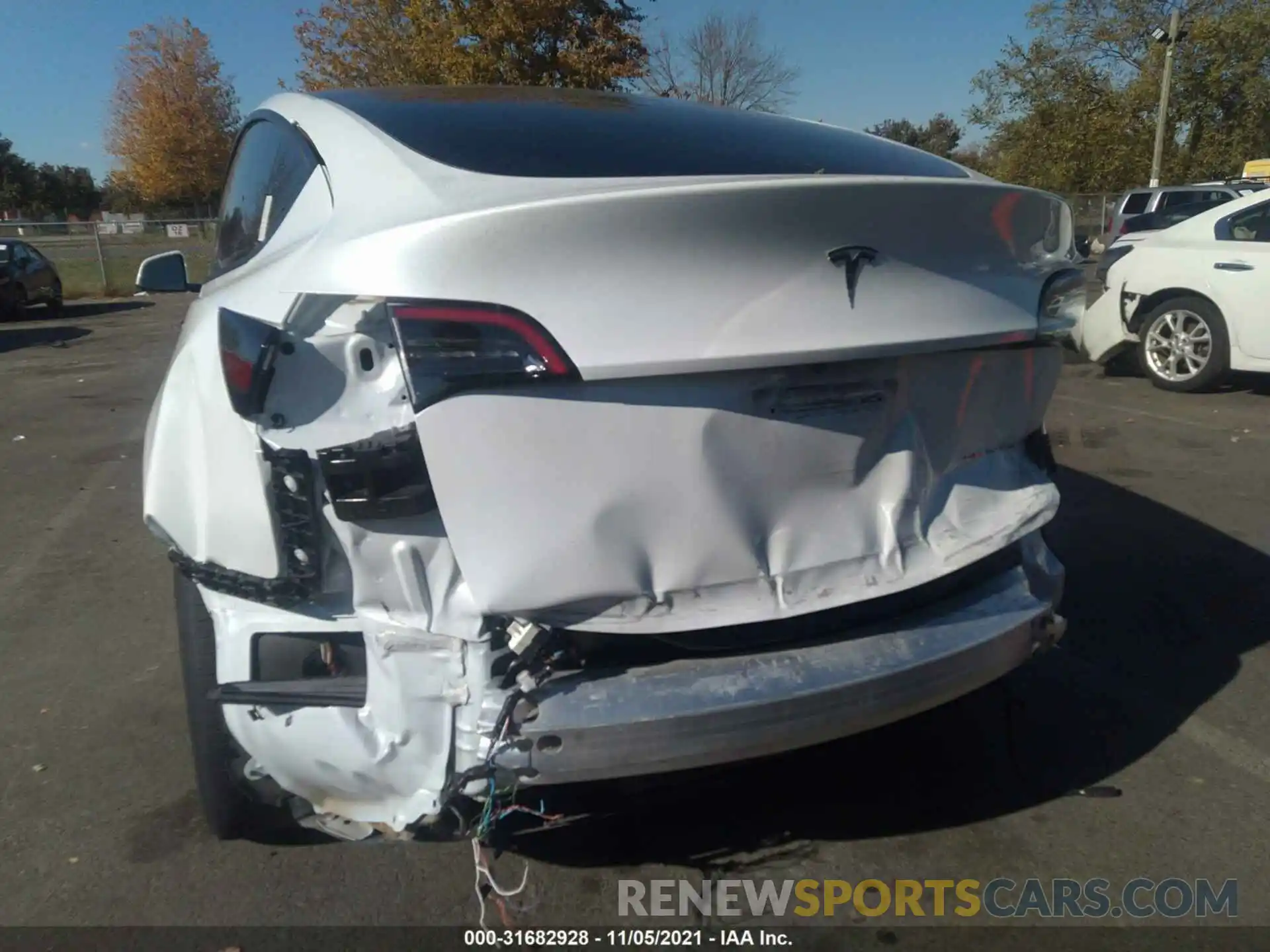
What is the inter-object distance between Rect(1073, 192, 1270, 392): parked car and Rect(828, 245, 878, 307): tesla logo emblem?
6391mm

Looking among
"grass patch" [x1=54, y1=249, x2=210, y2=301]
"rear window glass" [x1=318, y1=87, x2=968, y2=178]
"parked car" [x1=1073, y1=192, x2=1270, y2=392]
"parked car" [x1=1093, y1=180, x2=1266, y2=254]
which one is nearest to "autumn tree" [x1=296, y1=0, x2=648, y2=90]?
"grass patch" [x1=54, y1=249, x2=210, y2=301]

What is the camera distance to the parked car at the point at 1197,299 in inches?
286

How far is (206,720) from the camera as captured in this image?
228 cm

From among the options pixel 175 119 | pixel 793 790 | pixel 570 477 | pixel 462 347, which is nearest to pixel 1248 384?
pixel 793 790

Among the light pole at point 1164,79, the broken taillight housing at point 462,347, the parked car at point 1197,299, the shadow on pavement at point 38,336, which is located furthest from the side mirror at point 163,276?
the light pole at point 1164,79

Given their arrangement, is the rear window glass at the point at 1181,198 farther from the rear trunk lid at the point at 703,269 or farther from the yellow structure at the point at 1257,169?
the rear trunk lid at the point at 703,269

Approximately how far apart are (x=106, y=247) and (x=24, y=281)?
835 centimetres

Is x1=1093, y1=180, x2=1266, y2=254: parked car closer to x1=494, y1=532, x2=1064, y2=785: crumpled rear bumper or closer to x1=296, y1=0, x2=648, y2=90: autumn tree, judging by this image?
x1=296, y1=0, x2=648, y2=90: autumn tree

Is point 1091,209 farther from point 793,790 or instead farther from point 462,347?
point 462,347

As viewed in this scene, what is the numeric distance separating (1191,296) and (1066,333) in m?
6.10

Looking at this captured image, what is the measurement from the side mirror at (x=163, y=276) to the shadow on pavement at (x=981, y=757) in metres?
2.52

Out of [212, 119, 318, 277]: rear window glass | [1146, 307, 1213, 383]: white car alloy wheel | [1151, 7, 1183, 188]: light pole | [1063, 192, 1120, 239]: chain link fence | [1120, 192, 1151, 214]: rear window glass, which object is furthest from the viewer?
[1063, 192, 1120, 239]: chain link fence

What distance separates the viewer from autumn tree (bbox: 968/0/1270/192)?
106ft

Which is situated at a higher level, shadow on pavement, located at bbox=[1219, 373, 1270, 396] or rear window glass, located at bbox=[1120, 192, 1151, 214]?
rear window glass, located at bbox=[1120, 192, 1151, 214]
